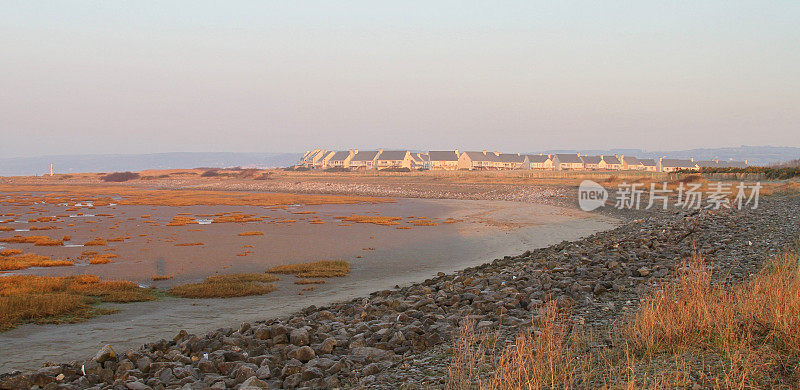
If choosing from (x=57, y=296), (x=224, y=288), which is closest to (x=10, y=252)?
(x=57, y=296)

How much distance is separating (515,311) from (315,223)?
962 inches

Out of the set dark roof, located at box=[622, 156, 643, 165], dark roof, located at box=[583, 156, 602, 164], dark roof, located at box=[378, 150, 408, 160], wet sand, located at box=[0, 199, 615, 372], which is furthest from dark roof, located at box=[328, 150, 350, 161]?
wet sand, located at box=[0, 199, 615, 372]

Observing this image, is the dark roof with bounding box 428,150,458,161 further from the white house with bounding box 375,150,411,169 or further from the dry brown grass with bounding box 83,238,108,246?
the dry brown grass with bounding box 83,238,108,246

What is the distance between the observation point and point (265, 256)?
20.7 metres

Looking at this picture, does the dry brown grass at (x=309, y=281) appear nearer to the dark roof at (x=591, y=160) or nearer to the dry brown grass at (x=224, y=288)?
the dry brown grass at (x=224, y=288)

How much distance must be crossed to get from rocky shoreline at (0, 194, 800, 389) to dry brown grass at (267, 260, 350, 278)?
164 inches

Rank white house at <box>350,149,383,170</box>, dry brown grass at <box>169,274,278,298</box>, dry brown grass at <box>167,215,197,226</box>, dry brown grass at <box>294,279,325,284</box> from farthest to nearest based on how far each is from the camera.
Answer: white house at <box>350,149,383,170</box>
dry brown grass at <box>167,215,197,226</box>
dry brown grass at <box>294,279,325,284</box>
dry brown grass at <box>169,274,278,298</box>

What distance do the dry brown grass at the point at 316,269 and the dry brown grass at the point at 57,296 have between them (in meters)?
4.34

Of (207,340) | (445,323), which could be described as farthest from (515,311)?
(207,340)

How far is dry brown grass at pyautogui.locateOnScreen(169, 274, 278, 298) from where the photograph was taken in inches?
549

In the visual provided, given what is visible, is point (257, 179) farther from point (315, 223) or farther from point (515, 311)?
point (515, 311)

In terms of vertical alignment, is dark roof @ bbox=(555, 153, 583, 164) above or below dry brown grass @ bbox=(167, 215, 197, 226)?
above

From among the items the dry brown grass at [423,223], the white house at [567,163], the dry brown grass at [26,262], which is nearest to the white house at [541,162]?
the white house at [567,163]

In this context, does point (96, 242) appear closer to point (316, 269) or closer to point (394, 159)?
point (316, 269)
